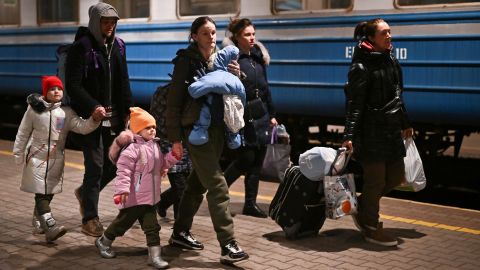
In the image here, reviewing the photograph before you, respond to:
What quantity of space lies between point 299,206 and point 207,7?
3995mm

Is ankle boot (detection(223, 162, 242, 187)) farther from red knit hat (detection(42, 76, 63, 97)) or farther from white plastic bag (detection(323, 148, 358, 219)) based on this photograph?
red knit hat (detection(42, 76, 63, 97))

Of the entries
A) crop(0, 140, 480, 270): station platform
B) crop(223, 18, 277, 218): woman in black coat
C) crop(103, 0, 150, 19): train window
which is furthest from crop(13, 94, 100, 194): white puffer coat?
crop(103, 0, 150, 19): train window

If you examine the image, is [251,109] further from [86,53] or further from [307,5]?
[307,5]

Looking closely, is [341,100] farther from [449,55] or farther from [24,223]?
[24,223]

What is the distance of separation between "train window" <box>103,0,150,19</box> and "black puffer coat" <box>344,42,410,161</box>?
477 cm

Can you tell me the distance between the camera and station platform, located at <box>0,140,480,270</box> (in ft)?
16.4

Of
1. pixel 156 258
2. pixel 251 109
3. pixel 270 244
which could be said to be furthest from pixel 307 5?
pixel 156 258

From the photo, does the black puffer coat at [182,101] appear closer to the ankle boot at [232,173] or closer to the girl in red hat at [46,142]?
the girl in red hat at [46,142]

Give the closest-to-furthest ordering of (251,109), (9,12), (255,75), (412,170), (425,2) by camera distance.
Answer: (412,170) → (251,109) → (255,75) → (425,2) → (9,12)

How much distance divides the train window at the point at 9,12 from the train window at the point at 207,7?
3.53 meters

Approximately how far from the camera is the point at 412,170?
5762 mm

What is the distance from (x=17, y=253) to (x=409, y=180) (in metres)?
2.77

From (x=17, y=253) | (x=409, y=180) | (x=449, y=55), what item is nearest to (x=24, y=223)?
(x=17, y=253)

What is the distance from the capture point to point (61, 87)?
216 inches
